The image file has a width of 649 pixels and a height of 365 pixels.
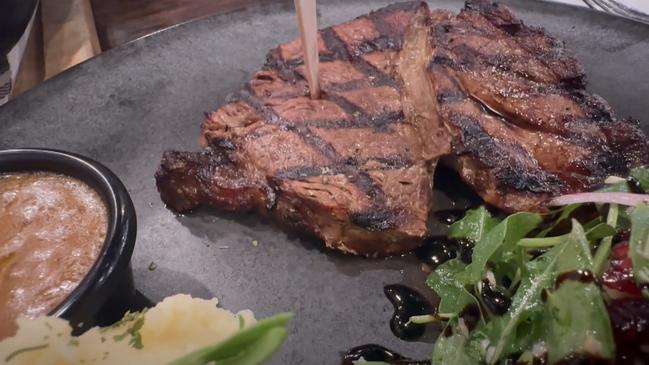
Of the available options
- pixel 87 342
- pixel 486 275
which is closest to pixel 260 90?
pixel 486 275

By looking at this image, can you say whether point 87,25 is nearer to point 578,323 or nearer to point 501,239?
point 501,239

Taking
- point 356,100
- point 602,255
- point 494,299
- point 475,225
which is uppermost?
point 356,100

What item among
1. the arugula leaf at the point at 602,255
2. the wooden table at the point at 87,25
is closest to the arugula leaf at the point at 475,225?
the arugula leaf at the point at 602,255

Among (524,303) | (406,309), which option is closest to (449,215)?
(406,309)

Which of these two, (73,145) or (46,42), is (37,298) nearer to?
(73,145)

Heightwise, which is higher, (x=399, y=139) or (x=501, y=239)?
(x=399, y=139)

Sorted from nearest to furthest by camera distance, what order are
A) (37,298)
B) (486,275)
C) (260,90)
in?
A: (37,298) < (486,275) < (260,90)

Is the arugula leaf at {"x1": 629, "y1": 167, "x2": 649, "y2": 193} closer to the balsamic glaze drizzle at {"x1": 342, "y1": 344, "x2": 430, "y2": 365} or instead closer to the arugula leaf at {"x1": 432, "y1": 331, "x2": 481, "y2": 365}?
the arugula leaf at {"x1": 432, "y1": 331, "x2": 481, "y2": 365}
